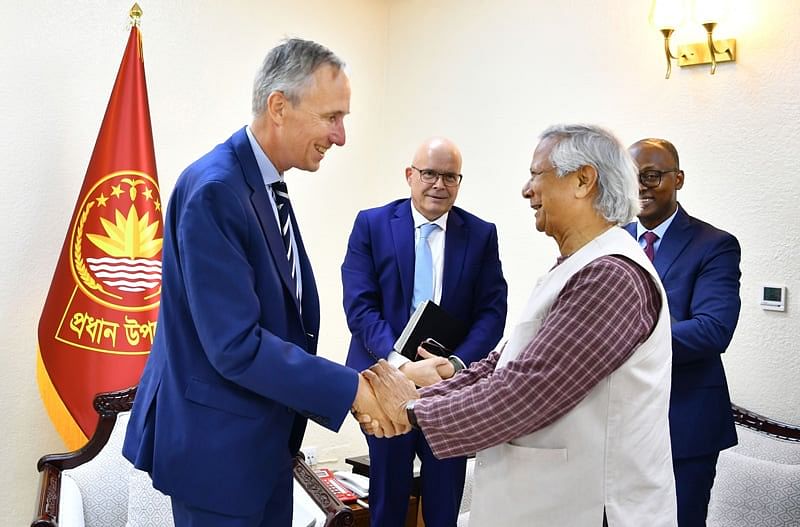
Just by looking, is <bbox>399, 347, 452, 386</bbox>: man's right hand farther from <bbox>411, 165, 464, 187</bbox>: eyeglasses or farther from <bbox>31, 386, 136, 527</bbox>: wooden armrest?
<bbox>31, 386, 136, 527</bbox>: wooden armrest

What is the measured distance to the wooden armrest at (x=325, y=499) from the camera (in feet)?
8.45

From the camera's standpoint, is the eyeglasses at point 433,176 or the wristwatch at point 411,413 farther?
the eyeglasses at point 433,176

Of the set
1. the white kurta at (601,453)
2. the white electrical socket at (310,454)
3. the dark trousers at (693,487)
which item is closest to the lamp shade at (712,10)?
the dark trousers at (693,487)

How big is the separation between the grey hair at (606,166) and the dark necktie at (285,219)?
65 cm

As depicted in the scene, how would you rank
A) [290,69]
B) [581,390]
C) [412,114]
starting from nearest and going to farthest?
[581,390], [290,69], [412,114]

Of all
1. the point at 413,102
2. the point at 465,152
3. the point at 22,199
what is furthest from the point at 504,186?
the point at 22,199

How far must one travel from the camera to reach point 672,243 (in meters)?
2.67

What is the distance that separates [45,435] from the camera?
362cm

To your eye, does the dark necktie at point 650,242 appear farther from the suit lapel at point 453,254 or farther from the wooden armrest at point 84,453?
the wooden armrest at point 84,453

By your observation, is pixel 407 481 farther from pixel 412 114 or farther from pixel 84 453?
pixel 412 114

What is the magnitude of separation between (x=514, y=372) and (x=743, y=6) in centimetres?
246

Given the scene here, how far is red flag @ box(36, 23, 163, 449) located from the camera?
3.29 meters

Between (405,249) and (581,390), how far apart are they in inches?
62.9

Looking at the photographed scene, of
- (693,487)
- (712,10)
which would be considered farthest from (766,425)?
(712,10)
